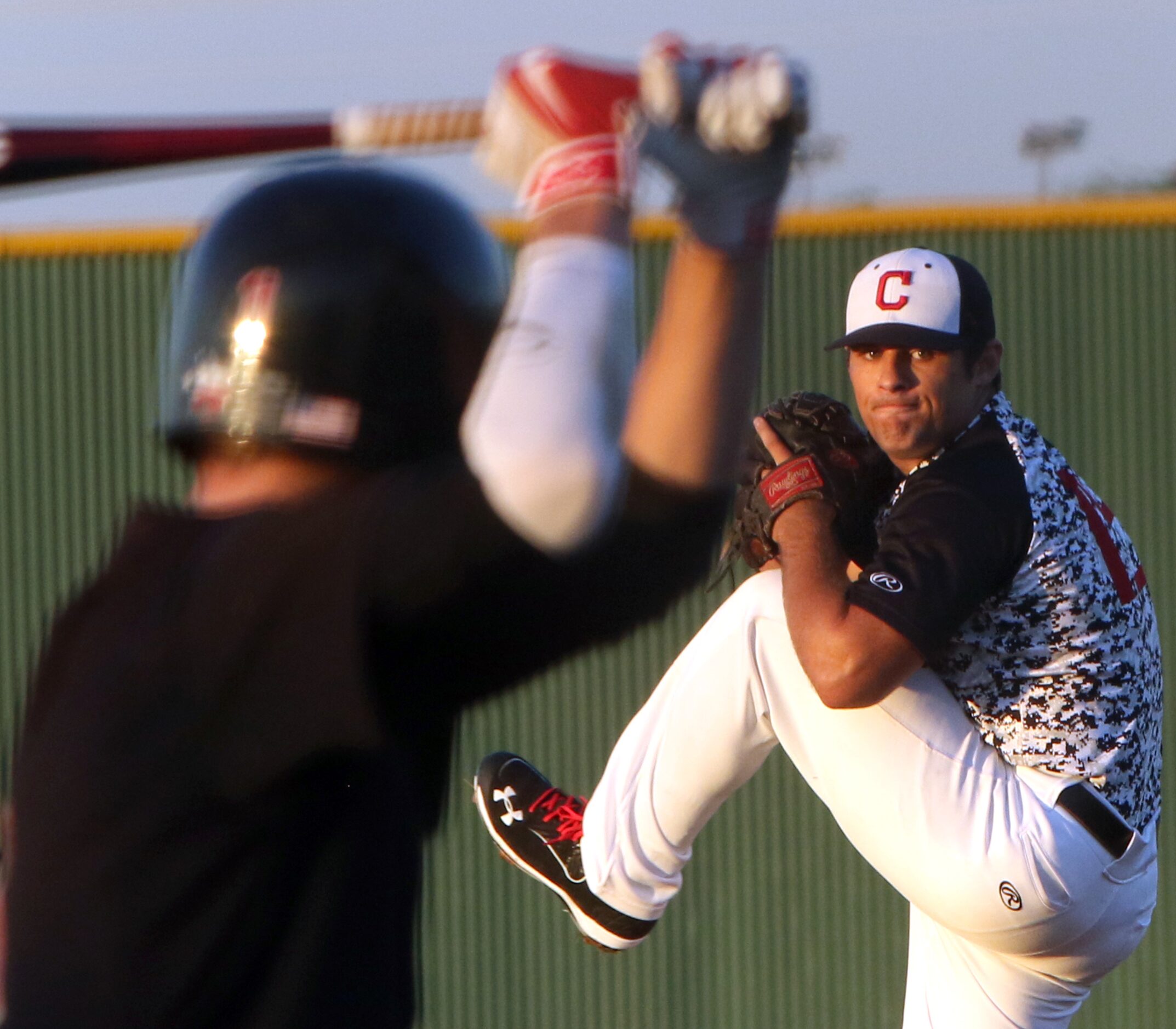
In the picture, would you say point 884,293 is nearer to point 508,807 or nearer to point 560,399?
point 508,807

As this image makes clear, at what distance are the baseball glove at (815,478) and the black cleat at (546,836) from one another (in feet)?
2.65

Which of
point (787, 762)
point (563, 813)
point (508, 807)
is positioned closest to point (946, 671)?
point (563, 813)

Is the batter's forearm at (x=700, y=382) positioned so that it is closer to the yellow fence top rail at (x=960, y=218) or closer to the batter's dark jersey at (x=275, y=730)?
the batter's dark jersey at (x=275, y=730)

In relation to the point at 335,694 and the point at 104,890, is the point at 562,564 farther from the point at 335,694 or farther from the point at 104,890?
the point at 104,890

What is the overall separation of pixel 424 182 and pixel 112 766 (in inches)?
24.8

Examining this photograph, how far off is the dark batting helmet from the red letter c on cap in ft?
5.79

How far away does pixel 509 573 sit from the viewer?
1.14 metres

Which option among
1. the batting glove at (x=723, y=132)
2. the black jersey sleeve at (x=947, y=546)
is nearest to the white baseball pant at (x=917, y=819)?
the black jersey sleeve at (x=947, y=546)

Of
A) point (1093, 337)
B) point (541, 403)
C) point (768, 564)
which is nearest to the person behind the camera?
point (541, 403)

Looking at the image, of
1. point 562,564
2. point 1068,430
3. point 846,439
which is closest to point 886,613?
point 846,439

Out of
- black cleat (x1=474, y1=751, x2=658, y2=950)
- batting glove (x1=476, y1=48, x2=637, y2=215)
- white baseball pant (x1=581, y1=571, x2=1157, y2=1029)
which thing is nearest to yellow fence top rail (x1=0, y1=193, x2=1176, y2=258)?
black cleat (x1=474, y1=751, x2=658, y2=950)

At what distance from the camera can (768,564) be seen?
3291 millimetres

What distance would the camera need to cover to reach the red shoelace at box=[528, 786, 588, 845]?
3535 millimetres

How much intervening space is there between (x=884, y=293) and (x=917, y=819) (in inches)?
41.1
